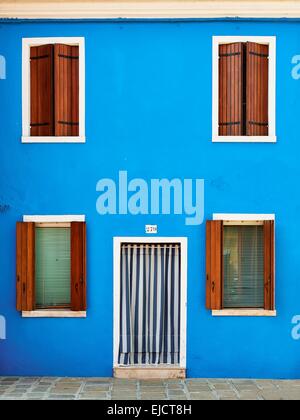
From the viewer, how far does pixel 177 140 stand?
8.50m

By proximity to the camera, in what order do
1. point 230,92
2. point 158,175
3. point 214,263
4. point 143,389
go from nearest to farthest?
point 143,389
point 214,263
point 158,175
point 230,92

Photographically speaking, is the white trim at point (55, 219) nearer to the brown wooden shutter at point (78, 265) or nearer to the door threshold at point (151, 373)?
the brown wooden shutter at point (78, 265)

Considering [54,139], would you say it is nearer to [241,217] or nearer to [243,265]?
[241,217]

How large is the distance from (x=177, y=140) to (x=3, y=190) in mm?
2944

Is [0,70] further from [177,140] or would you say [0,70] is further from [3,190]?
[177,140]

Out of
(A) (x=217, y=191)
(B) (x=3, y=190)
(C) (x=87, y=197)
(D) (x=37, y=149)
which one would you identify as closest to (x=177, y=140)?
(A) (x=217, y=191)

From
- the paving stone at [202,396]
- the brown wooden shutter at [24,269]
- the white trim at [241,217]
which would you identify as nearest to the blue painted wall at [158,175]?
the white trim at [241,217]

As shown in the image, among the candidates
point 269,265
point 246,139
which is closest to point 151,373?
point 269,265

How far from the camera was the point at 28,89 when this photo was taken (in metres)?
8.63

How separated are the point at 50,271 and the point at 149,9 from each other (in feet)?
15.0

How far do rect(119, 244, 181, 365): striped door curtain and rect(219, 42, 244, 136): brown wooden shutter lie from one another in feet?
7.14

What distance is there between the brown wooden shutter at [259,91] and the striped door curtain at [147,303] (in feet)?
8.00

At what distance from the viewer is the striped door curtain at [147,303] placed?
859cm

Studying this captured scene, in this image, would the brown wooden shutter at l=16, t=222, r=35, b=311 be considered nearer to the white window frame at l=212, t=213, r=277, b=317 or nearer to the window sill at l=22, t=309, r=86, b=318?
the window sill at l=22, t=309, r=86, b=318
